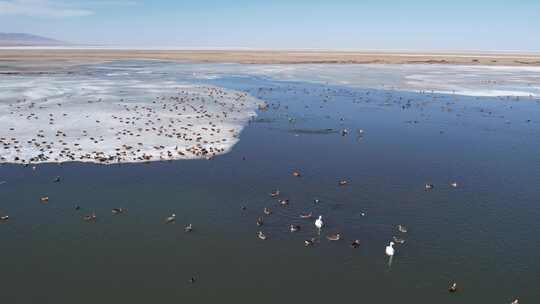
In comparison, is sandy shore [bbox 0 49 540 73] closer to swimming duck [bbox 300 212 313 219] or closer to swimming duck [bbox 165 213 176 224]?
swimming duck [bbox 165 213 176 224]

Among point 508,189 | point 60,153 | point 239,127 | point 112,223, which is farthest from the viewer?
point 239,127

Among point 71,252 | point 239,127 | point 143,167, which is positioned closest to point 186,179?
point 143,167

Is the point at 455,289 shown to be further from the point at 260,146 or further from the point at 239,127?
the point at 239,127

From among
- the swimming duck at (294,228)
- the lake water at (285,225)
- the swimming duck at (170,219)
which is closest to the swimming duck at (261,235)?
the lake water at (285,225)

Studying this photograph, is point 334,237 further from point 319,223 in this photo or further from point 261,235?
point 261,235

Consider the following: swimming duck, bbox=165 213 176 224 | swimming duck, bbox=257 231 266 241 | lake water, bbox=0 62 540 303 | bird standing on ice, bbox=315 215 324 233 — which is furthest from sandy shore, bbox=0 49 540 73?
bird standing on ice, bbox=315 215 324 233

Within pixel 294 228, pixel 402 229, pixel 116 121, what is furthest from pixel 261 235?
pixel 116 121
